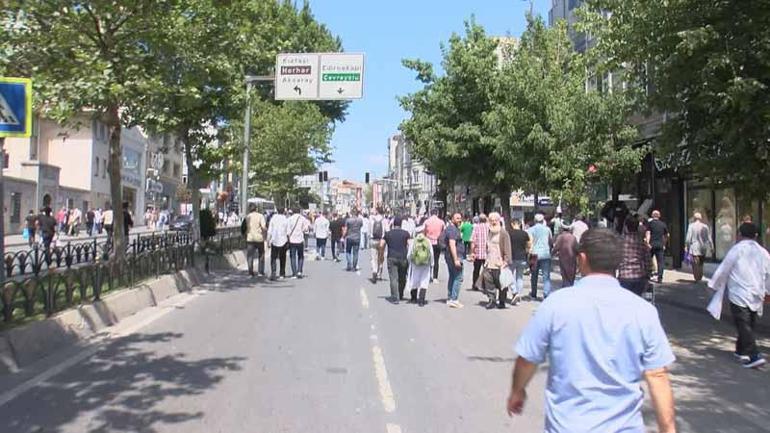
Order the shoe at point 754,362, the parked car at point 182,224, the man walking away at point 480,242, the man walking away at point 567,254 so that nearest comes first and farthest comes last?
1. the shoe at point 754,362
2. the man walking away at point 567,254
3. the man walking away at point 480,242
4. the parked car at point 182,224

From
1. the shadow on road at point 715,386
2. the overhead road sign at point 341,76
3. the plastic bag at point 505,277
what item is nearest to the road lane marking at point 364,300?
the plastic bag at point 505,277

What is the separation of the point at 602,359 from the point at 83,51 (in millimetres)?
11457

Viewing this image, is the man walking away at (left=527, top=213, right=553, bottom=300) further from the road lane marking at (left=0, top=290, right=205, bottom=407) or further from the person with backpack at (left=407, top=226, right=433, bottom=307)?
the road lane marking at (left=0, top=290, right=205, bottom=407)

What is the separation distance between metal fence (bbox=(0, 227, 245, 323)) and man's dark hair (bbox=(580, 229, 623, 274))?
7322 mm

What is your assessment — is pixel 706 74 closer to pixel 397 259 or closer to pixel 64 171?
pixel 397 259

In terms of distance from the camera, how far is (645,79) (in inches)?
502

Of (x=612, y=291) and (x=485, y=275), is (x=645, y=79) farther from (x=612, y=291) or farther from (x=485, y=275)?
(x=612, y=291)

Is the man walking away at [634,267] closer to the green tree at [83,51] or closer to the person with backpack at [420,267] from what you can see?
the person with backpack at [420,267]

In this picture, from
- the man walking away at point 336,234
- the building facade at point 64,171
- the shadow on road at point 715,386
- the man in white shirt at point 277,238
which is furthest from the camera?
the building facade at point 64,171

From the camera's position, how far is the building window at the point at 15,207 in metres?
39.5

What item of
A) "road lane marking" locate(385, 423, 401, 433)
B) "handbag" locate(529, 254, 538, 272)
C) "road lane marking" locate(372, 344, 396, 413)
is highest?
"handbag" locate(529, 254, 538, 272)

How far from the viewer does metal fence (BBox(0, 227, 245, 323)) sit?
29.4 feet

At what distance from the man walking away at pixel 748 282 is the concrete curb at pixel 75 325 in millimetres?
8134

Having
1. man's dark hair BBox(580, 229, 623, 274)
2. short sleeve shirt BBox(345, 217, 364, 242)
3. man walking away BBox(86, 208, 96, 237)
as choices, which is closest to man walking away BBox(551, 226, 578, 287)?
short sleeve shirt BBox(345, 217, 364, 242)
